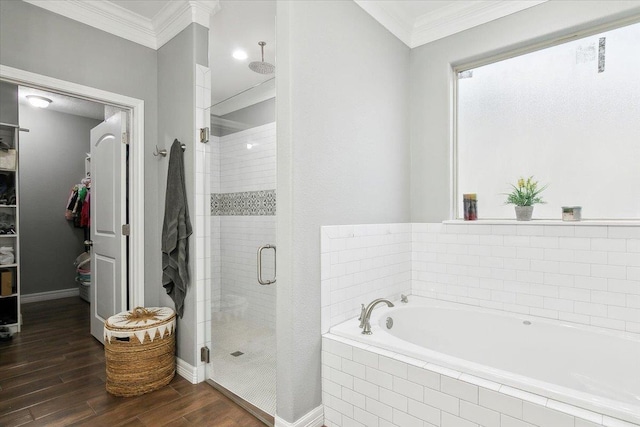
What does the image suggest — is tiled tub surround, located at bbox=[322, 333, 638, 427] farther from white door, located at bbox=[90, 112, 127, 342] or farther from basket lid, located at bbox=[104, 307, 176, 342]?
white door, located at bbox=[90, 112, 127, 342]

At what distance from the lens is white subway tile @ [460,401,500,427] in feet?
4.48

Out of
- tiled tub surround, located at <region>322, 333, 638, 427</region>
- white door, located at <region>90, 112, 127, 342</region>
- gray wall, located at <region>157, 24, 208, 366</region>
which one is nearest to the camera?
tiled tub surround, located at <region>322, 333, 638, 427</region>

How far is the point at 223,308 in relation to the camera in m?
2.49

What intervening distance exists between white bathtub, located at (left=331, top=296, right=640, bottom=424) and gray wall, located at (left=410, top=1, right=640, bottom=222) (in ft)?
2.65

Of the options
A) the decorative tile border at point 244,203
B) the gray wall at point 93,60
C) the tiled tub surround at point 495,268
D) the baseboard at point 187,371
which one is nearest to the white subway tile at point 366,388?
the tiled tub surround at point 495,268

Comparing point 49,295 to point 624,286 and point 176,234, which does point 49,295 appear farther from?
point 624,286

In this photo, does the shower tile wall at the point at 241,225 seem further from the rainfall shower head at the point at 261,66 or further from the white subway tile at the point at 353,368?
the rainfall shower head at the point at 261,66

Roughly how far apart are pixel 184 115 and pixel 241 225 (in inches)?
36.7

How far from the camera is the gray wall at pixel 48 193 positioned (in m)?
4.62

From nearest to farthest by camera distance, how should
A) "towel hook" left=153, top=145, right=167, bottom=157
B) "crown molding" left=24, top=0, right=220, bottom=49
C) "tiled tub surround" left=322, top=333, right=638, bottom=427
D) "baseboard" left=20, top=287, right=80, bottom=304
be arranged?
"tiled tub surround" left=322, top=333, right=638, bottom=427 → "crown molding" left=24, top=0, right=220, bottom=49 → "towel hook" left=153, top=145, right=167, bottom=157 → "baseboard" left=20, top=287, right=80, bottom=304

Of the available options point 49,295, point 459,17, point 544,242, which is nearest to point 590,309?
point 544,242

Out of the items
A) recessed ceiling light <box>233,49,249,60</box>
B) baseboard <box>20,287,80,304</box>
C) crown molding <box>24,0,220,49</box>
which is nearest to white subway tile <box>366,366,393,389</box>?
crown molding <box>24,0,220,49</box>

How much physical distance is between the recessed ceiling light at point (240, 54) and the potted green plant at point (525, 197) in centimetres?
255

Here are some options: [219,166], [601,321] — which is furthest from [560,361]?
[219,166]
